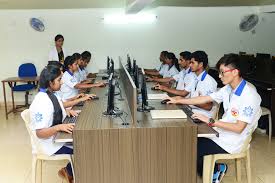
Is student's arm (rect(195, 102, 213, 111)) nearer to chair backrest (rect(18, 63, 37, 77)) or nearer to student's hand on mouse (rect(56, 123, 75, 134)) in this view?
student's hand on mouse (rect(56, 123, 75, 134))

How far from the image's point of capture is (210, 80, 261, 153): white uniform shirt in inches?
97.7

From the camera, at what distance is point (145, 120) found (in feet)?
8.53

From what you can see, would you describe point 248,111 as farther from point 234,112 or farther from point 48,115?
point 48,115

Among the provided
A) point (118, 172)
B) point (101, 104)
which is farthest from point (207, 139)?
point (101, 104)

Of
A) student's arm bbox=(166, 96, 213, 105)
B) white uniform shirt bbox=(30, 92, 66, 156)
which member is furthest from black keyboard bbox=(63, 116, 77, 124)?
student's arm bbox=(166, 96, 213, 105)

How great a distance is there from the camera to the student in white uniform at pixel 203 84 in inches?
132

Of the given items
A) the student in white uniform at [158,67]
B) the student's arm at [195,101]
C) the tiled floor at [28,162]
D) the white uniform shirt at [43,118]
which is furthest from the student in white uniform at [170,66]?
the white uniform shirt at [43,118]

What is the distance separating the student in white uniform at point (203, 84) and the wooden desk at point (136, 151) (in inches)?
34.4

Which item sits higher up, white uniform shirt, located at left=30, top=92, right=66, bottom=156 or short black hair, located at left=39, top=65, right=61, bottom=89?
short black hair, located at left=39, top=65, right=61, bottom=89

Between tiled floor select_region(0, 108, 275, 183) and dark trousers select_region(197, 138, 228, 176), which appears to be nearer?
dark trousers select_region(197, 138, 228, 176)

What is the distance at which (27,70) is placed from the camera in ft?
21.4

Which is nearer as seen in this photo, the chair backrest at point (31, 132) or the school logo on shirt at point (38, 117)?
the school logo on shirt at point (38, 117)

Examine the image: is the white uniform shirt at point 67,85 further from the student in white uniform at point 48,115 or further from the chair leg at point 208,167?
the chair leg at point 208,167

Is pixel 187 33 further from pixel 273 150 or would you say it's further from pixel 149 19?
pixel 273 150
